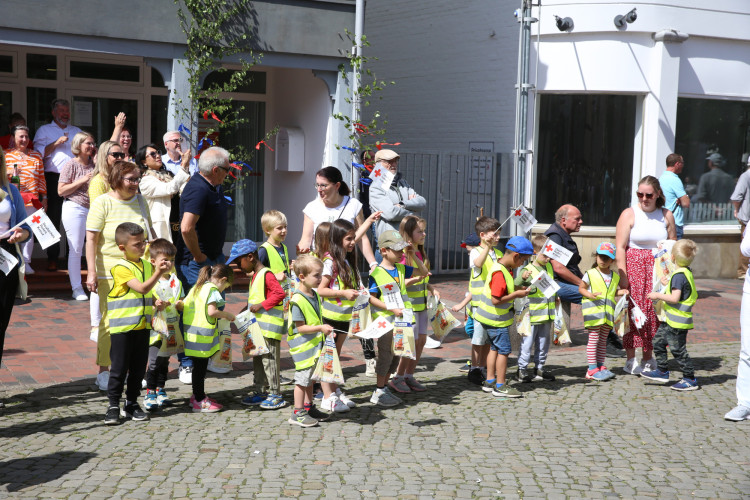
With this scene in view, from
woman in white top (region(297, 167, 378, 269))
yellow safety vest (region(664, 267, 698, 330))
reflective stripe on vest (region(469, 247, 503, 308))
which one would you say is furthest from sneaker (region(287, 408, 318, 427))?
yellow safety vest (region(664, 267, 698, 330))

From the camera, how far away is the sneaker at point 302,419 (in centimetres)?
626

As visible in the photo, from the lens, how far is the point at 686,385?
7680mm

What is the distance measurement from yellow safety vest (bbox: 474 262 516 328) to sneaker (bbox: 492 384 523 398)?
51 centimetres

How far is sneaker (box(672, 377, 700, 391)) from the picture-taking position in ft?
25.2

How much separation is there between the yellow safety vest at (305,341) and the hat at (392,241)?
86 centimetres

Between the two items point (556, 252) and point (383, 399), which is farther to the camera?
point (556, 252)

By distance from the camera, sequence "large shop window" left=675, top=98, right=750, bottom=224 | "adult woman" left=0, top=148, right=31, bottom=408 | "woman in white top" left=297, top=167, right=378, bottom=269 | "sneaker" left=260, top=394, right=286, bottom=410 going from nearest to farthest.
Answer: "adult woman" left=0, top=148, right=31, bottom=408 → "sneaker" left=260, top=394, right=286, bottom=410 → "woman in white top" left=297, top=167, right=378, bottom=269 → "large shop window" left=675, top=98, right=750, bottom=224

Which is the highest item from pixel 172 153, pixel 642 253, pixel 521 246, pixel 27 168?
pixel 172 153

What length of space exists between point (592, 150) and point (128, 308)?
33.1 feet

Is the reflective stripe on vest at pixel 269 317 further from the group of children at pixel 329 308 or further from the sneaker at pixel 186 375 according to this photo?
the sneaker at pixel 186 375

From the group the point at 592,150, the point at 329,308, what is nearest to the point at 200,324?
the point at 329,308

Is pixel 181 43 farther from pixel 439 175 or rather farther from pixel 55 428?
pixel 55 428

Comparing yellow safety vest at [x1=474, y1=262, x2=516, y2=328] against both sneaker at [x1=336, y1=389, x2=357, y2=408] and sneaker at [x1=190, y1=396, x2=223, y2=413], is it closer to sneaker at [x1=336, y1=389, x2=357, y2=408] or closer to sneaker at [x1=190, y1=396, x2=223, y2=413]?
sneaker at [x1=336, y1=389, x2=357, y2=408]

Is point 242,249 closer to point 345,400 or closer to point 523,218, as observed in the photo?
point 345,400
